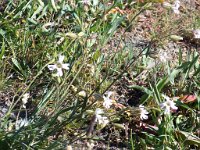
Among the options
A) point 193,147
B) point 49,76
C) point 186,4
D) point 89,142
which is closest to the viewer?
point 89,142

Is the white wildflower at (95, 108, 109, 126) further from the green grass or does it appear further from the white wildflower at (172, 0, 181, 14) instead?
the white wildflower at (172, 0, 181, 14)

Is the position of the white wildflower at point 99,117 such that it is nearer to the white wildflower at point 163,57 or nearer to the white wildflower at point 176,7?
the white wildflower at point 176,7

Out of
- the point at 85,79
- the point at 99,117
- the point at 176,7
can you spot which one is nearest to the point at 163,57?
the point at 85,79

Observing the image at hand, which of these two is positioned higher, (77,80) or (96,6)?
(96,6)

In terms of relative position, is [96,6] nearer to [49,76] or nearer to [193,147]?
[49,76]

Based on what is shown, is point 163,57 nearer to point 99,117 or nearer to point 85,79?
point 85,79

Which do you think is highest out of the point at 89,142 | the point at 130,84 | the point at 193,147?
the point at 89,142

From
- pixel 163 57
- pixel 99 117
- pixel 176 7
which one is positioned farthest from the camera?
pixel 163 57

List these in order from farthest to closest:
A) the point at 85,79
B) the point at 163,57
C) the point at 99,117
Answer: the point at 163,57
the point at 85,79
the point at 99,117

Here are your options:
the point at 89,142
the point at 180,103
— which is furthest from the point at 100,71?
the point at 89,142
